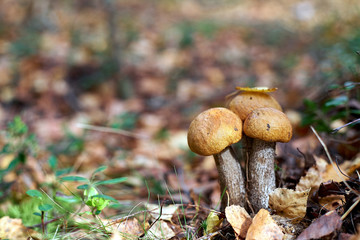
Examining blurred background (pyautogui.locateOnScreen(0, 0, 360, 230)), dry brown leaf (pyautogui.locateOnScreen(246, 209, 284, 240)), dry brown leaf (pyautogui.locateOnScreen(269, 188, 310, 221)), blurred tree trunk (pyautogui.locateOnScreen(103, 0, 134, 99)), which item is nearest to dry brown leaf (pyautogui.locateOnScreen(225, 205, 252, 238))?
dry brown leaf (pyautogui.locateOnScreen(246, 209, 284, 240))

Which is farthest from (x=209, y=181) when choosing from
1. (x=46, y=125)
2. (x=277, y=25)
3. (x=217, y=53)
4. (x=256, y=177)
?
(x=277, y=25)

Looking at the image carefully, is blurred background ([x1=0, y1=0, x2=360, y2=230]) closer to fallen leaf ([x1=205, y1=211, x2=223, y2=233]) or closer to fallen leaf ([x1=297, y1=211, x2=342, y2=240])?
fallen leaf ([x1=205, y1=211, x2=223, y2=233])

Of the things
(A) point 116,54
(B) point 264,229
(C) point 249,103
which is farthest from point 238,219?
(A) point 116,54

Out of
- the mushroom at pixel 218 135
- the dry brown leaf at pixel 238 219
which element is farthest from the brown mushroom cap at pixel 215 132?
the dry brown leaf at pixel 238 219

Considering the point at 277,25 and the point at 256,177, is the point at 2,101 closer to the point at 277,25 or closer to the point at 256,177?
the point at 256,177

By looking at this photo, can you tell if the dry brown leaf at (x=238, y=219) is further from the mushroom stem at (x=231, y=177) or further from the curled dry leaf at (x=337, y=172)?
the curled dry leaf at (x=337, y=172)

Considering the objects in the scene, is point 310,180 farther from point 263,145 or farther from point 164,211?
point 164,211
